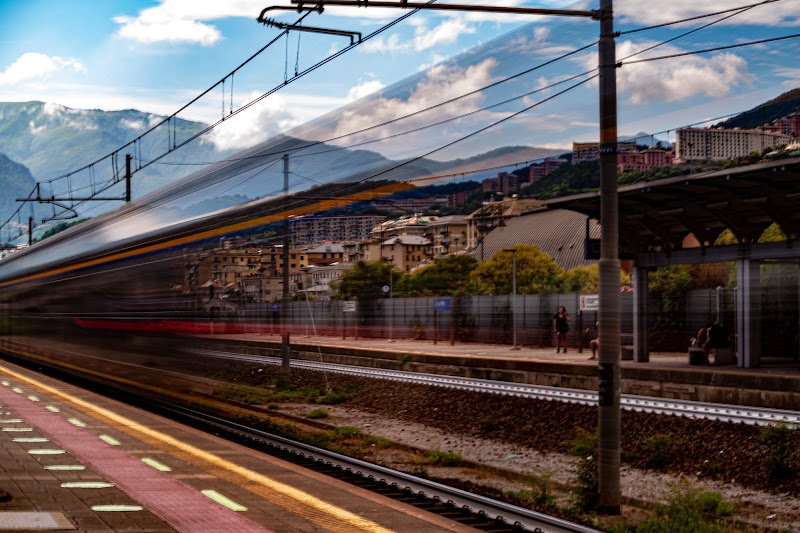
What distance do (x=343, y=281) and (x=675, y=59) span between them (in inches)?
307

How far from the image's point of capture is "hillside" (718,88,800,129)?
46.1 ft

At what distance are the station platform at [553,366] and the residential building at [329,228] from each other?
7.48 ft

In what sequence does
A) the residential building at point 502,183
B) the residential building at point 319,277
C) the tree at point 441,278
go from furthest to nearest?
the tree at point 441,278, the residential building at point 319,277, the residential building at point 502,183

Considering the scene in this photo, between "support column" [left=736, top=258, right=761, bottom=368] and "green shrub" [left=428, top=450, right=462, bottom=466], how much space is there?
865 cm

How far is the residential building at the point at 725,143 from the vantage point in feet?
50.4

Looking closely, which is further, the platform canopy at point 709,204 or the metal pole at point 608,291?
the platform canopy at point 709,204

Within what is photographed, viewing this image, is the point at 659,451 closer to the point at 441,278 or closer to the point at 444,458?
the point at 444,458

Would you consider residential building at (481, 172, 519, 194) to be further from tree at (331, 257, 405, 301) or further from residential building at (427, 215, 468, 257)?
tree at (331, 257, 405, 301)

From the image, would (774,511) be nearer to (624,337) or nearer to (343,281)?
(343,281)

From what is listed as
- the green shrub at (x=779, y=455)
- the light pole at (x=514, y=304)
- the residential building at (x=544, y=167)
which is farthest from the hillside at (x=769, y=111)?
the light pole at (x=514, y=304)

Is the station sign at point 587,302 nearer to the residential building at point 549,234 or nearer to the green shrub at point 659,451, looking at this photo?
the residential building at point 549,234

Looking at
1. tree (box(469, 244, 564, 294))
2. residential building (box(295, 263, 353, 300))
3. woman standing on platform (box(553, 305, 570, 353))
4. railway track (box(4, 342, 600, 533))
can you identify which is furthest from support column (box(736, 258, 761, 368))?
railway track (box(4, 342, 600, 533))

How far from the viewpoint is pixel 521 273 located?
2384 centimetres

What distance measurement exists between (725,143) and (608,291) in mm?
7035
